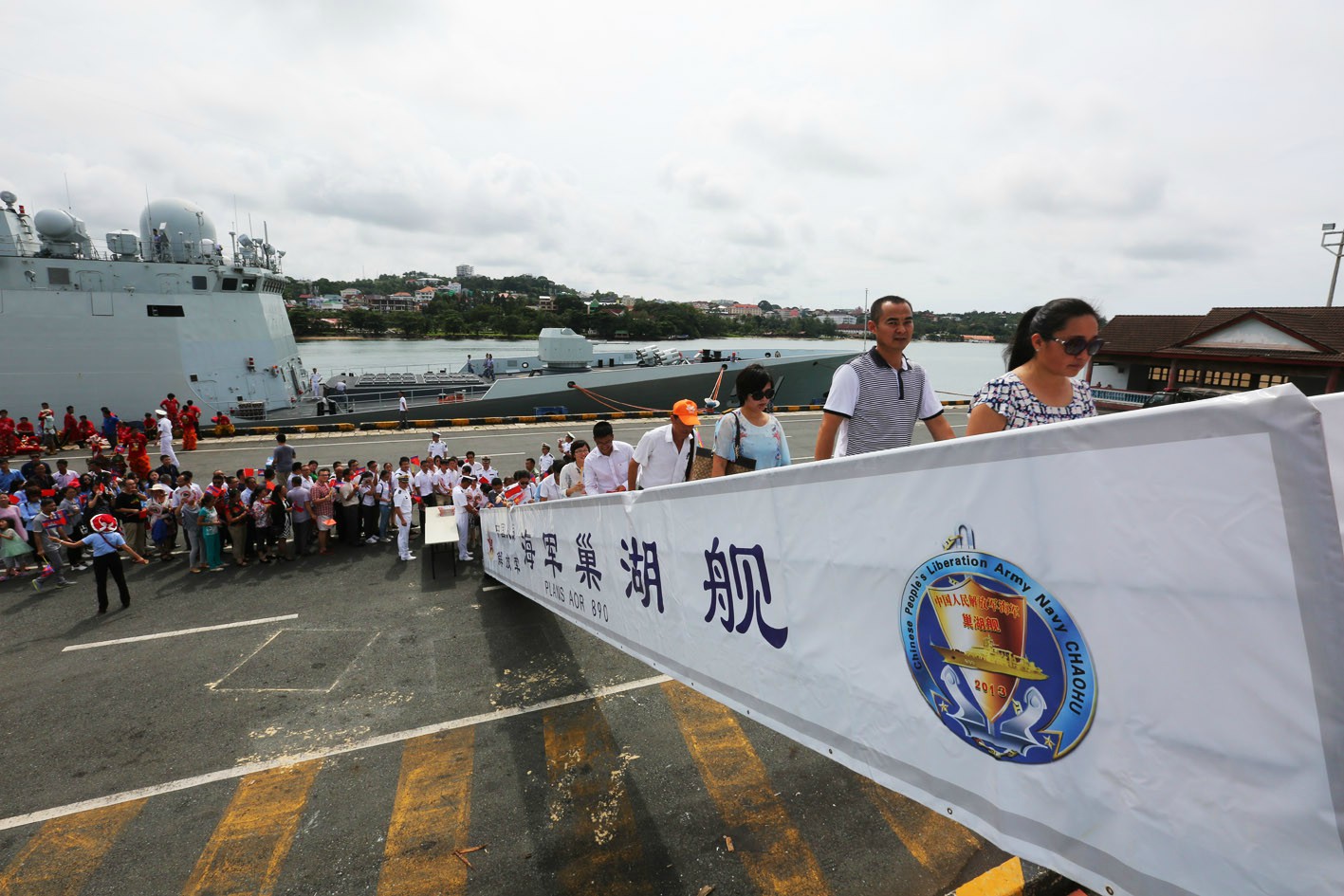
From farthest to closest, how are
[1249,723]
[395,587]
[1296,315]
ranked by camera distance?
[1296,315]
[395,587]
[1249,723]

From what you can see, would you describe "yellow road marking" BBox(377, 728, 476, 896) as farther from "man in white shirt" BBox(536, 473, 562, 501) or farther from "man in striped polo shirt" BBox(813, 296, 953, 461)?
"man in striped polo shirt" BBox(813, 296, 953, 461)

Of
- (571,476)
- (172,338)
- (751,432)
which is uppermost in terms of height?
(172,338)

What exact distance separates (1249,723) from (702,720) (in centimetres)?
466

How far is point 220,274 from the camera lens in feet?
65.5

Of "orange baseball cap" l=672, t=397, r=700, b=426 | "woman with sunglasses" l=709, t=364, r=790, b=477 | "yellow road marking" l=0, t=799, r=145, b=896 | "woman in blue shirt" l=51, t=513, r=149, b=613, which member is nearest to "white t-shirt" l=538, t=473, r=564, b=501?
"orange baseball cap" l=672, t=397, r=700, b=426

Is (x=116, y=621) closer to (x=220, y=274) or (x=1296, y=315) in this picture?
(x=220, y=274)

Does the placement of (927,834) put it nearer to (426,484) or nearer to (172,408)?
(426,484)

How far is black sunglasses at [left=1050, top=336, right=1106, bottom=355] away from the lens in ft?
6.93

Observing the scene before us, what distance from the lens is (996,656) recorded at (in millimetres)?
1424

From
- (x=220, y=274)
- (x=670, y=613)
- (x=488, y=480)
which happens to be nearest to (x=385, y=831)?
(x=670, y=613)

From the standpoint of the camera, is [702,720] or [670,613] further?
[702,720]

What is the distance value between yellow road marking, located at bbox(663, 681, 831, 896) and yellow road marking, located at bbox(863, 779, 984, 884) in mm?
666

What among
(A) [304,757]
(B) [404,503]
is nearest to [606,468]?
(A) [304,757]

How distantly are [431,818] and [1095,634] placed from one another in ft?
14.5
